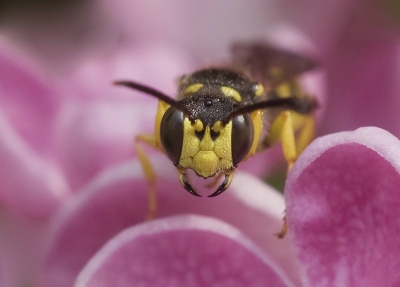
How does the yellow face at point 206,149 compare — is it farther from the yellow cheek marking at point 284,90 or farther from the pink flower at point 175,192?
the yellow cheek marking at point 284,90

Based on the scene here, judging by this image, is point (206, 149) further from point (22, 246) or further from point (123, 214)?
point (22, 246)

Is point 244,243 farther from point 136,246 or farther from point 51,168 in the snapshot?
point 51,168

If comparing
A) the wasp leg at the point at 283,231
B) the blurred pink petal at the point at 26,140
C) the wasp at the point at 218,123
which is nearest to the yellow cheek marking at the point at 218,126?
the wasp at the point at 218,123

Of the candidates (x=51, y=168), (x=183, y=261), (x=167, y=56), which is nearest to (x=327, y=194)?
(x=183, y=261)

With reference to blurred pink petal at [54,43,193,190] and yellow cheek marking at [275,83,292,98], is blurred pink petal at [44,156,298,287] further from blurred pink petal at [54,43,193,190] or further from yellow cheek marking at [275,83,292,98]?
yellow cheek marking at [275,83,292,98]

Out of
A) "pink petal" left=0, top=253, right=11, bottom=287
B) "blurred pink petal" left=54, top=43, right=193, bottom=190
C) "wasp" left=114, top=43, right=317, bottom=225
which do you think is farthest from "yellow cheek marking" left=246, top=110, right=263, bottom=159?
"pink petal" left=0, top=253, right=11, bottom=287
